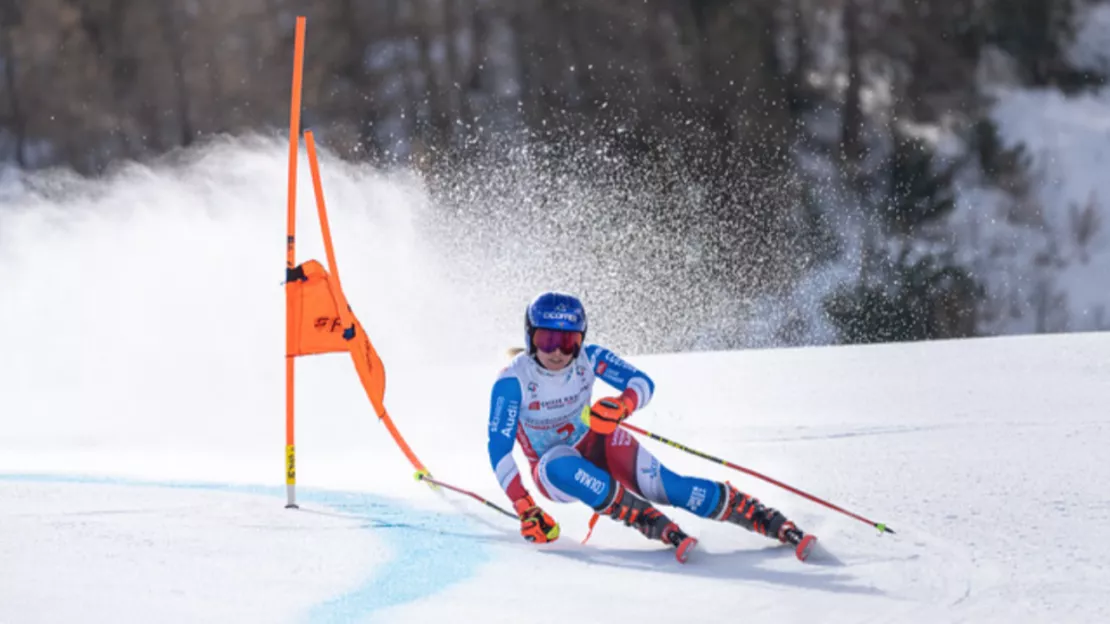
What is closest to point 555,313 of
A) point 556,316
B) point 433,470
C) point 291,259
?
point 556,316

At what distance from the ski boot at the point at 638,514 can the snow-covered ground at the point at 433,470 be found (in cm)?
10

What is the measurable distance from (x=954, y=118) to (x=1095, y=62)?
13.5ft

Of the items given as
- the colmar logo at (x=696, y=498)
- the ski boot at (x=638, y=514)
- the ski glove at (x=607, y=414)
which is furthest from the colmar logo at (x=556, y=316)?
the colmar logo at (x=696, y=498)

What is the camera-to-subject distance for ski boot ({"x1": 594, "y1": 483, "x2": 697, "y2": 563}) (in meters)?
4.95

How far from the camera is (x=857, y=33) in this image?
90.9 ft

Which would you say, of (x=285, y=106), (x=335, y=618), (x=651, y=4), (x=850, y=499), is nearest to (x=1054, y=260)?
(x=651, y=4)

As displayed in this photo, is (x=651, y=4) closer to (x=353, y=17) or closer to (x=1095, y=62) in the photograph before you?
(x=353, y=17)

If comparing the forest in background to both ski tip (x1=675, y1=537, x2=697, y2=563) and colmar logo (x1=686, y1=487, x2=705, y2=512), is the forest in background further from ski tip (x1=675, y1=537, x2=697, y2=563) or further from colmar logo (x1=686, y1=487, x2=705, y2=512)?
ski tip (x1=675, y1=537, x2=697, y2=563)

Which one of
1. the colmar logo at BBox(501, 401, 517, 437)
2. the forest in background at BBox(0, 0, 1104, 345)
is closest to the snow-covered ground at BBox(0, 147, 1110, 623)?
the colmar logo at BBox(501, 401, 517, 437)

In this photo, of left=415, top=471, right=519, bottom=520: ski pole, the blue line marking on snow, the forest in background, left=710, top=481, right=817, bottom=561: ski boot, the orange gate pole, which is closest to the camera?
the blue line marking on snow

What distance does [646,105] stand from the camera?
26641 millimetres

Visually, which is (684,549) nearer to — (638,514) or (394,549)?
(638,514)

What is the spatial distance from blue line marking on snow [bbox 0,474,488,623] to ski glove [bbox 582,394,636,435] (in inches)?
25.0

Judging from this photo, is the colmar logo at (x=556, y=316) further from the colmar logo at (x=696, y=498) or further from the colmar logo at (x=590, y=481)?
the colmar logo at (x=696, y=498)
